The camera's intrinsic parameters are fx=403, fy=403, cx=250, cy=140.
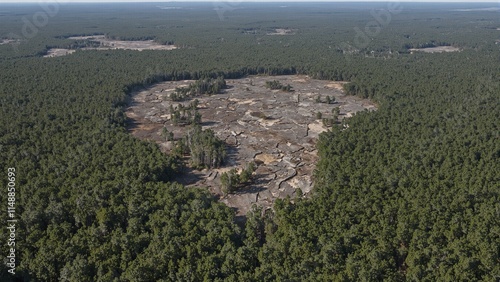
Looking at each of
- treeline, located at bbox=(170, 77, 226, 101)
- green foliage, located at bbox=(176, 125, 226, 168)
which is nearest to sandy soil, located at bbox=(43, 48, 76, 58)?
treeline, located at bbox=(170, 77, 226, 101)

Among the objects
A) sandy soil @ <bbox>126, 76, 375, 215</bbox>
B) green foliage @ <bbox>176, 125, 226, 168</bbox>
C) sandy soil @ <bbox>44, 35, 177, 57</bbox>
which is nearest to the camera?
sandy soil @ <bbox>126, 76, 375, 215</bbox>

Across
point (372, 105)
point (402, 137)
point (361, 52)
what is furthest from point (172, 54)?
point (402, 137)

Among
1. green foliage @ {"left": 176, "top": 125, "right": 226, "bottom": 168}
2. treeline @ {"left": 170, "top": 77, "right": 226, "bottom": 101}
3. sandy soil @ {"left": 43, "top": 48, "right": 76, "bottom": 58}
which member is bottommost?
green foliage @ {"left": 176, "top": 125, "right": 226, "bottom": 168}

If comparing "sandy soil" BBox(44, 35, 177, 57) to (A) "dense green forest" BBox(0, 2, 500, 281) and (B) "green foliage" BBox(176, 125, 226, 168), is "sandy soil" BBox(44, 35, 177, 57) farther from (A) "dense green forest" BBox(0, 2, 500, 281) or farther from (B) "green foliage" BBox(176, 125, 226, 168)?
(B) "green foliage" BBox(176, 125, 226, 168)

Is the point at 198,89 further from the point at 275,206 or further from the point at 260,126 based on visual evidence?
the point at 275,206

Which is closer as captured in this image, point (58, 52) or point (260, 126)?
point (260, 126)

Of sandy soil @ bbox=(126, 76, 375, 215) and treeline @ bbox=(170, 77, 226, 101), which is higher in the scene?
treeline @ bbox=(170, 77, 226, 101)

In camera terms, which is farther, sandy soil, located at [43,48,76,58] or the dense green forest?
sandy soil, located at [43,48,76,58]

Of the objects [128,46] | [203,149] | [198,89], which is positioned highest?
[128,46]

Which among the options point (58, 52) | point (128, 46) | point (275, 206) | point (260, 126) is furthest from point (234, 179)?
point (128, 46)

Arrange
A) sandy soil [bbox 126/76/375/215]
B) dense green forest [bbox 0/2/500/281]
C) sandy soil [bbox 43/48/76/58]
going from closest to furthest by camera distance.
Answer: dense green forest [bbox 0/2/500/281], sandy soil [bbox 126/76/375/215], sandy soil [bbox 43/48/76/58]
